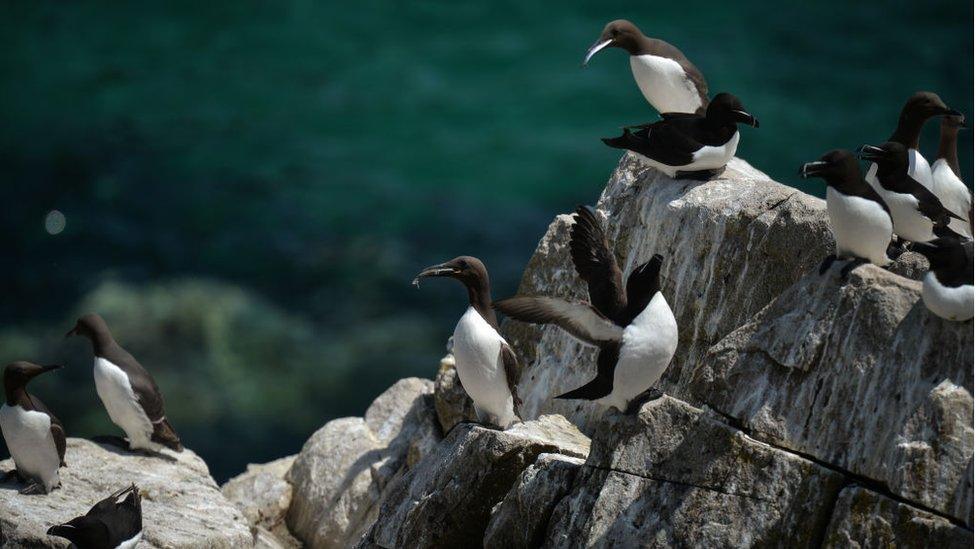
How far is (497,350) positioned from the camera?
27.8ft

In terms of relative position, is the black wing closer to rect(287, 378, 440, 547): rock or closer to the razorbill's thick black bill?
the razorbill's thick black bill

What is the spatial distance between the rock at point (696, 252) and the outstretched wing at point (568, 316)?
1588 millimetres

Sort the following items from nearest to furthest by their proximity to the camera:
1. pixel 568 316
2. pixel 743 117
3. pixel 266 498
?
pixel 568 316, pixel 743 117, pixel 266 498

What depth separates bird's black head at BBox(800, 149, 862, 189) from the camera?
6.60m

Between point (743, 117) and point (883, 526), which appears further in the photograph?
point (743, 117)

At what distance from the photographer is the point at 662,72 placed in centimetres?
1014

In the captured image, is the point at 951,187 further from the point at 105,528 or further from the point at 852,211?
the point at 105,528

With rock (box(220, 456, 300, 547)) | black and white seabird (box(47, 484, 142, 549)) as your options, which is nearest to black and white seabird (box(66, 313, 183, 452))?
rock (box(220, 456, 300, 547))

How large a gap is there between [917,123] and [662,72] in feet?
7.54

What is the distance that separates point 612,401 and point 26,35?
71.1 feet

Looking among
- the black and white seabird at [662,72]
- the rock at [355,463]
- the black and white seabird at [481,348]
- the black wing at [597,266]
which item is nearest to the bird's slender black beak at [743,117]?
the black and white seabird at [662,72]

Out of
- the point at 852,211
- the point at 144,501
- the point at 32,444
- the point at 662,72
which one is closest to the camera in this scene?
A: the point at 852,211

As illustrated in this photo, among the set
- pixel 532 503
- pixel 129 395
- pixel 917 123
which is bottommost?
pixel 129 395

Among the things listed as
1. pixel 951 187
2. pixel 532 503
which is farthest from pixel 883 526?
pixel 951 187
